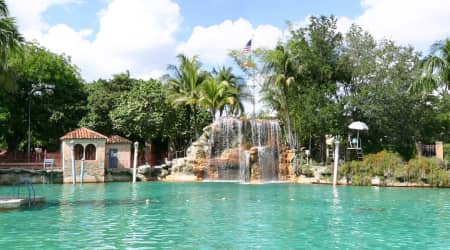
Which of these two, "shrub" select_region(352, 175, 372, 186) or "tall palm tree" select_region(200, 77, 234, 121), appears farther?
"tall palm tree" select_region(200, 77, 234, 121)

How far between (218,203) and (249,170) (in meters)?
14.7

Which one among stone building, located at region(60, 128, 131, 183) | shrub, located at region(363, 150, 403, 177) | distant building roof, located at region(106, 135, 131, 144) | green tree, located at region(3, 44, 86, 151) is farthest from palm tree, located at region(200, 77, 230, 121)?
shrub, located at region(363, 150, 403, 177)

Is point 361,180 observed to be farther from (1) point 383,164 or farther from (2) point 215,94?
(2) point 215,94

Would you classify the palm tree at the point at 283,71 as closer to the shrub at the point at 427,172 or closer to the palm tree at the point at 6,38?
the shrub at the point at 427,172

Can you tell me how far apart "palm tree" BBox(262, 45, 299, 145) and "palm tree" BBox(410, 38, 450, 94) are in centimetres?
870

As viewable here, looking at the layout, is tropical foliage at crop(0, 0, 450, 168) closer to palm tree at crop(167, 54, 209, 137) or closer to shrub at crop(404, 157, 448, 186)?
palm tree at crop(167, 54, 209, 137)

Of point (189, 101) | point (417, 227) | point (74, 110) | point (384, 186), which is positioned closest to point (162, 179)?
point (189, 101)

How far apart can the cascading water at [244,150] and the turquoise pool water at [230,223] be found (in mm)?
12761

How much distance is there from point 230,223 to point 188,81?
2691 centimetres

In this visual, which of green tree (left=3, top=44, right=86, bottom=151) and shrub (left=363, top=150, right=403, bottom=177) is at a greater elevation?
green tree (left=3, top=44, right=86, bottom=151)

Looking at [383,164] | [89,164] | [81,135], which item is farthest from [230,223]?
[81,135]

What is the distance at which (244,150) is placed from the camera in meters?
34.8

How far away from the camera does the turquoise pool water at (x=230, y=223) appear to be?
35.8 ft

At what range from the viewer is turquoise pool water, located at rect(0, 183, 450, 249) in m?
10.9
